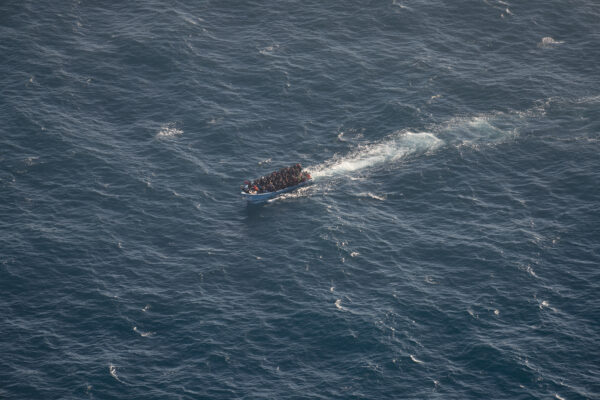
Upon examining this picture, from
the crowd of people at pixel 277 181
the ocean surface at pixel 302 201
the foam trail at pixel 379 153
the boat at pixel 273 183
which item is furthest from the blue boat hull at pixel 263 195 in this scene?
the foam trail at pixel 379 153

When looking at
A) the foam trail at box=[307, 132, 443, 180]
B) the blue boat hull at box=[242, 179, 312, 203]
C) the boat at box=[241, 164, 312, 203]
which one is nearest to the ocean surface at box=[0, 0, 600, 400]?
the foam trail at box=[307, 132, 443, 180]

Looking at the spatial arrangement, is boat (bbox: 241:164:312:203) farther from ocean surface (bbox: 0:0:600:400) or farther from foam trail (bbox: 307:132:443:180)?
foam trail (bbox: 307:132:443:180)

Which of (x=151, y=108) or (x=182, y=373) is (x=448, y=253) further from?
(x=151, y=108)

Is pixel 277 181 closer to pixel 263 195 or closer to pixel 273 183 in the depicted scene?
pixel 273 183

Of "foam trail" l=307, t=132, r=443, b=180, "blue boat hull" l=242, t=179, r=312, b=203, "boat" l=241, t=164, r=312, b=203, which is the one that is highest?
"foam trail" l=307, t=132, r=443, b=180

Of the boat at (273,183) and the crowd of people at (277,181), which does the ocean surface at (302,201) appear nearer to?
the boat at (273,183)

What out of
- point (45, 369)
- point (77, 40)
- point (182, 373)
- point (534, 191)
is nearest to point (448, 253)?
point (534, 191)
